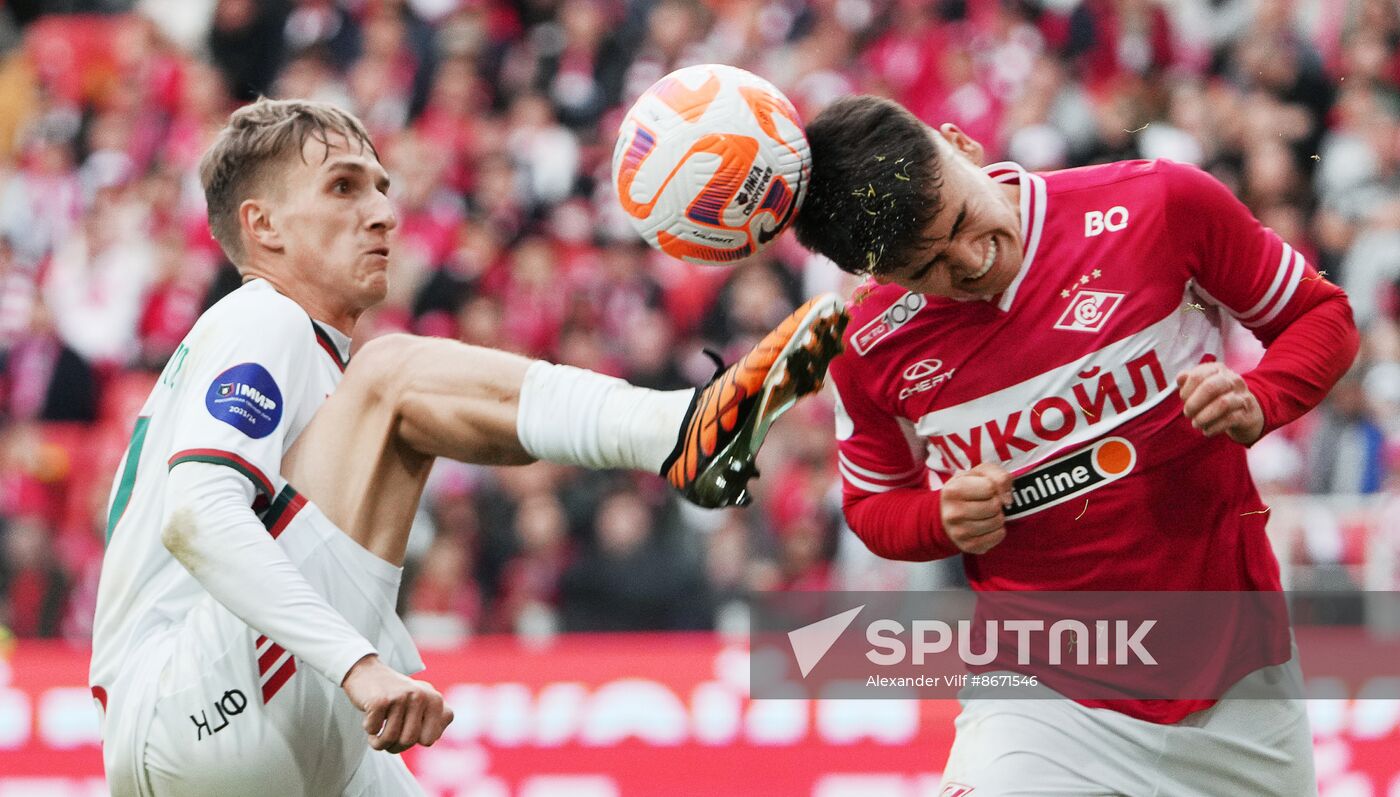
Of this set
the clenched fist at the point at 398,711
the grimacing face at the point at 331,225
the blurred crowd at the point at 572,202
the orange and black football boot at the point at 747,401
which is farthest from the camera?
the blurred crowd at the point at 572,202

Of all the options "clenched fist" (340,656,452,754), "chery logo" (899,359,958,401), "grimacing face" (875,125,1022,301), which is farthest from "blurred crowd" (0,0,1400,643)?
"clenched fist" (340,656,452,754)

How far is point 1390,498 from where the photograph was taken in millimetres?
7926

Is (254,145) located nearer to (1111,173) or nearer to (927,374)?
(927,374)

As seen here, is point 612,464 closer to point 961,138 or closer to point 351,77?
point 961,138

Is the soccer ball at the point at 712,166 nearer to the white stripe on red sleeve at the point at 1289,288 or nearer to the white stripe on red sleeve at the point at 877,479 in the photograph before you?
the white stripe on red sleeve at the point at 877,479

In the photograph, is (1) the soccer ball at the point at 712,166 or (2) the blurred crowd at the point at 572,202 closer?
(1) the soccer ball at the point at 712,166

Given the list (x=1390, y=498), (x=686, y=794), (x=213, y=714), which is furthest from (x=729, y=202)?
(x=1390, y=498)

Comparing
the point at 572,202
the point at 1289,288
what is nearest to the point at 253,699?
the point at 1289,288

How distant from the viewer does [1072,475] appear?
3828 millimetres

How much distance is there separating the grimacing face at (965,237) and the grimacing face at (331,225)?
3.94ft

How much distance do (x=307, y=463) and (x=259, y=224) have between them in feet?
2.35

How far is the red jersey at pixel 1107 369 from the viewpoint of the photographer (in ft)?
12.4

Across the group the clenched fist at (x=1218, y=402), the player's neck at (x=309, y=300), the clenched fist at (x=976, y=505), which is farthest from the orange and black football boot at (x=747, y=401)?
the player's neck at (x=309, y=300)

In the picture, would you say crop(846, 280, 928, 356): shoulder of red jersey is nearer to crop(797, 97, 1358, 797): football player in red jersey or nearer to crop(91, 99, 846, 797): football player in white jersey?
crop(797, 97, 1358, 797): football player in red jersey
